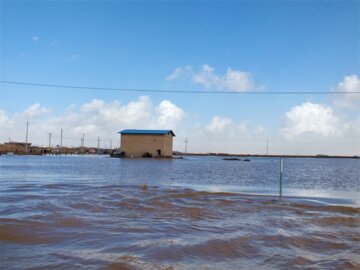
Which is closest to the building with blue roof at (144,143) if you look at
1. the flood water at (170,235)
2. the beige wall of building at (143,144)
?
the beige wall of building at (143,144)

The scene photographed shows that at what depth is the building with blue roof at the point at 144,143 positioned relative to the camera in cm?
7644

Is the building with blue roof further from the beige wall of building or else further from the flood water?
the flood water

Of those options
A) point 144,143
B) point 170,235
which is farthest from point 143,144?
point 170,235

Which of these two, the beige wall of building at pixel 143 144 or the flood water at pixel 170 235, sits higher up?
the beige wall of building at pixel 143 144

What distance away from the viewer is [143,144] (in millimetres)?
76875

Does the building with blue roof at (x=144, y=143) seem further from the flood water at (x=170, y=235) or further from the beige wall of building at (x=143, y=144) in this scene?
the flood water at (x=170, y=235)

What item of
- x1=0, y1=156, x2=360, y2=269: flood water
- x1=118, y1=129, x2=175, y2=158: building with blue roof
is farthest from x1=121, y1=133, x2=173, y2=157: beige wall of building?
x1=0, y1=156, x2=360, y2=269: flood water

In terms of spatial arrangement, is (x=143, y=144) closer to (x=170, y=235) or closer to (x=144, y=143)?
(x=144, y=143)

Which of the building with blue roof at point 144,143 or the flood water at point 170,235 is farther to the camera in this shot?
the building with blue roof at point 144,143

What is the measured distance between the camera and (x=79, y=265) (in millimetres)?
5891

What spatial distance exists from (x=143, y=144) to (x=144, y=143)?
1.03 feet

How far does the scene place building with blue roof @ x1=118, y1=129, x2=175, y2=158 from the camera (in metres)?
76.4

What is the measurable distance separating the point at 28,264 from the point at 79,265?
849 mm

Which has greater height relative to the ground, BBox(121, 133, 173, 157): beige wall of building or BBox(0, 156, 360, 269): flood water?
BBox(121, 133, 173, 157): beige wall of building
